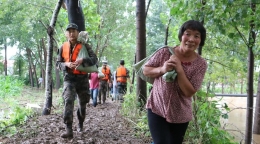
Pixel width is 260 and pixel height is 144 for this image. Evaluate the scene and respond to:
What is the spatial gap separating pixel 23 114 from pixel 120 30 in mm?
14745

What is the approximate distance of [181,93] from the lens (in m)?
2.50

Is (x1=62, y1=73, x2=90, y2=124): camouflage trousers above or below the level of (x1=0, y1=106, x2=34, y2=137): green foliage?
above

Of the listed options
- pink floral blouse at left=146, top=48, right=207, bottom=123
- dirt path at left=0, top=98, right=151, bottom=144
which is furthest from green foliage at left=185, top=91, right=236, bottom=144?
pink floral blouse at left=146, top=48, right=207, bottom=123

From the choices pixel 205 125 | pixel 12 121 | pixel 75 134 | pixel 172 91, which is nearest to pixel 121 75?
pixel 12 121

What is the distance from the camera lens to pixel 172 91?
2.46 metres

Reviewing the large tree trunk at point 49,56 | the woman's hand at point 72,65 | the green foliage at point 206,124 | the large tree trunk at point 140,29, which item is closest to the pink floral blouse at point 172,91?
the green foliage at point 206,124

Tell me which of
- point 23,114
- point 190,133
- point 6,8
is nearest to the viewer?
point 190,133

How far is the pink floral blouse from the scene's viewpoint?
97.0 inches

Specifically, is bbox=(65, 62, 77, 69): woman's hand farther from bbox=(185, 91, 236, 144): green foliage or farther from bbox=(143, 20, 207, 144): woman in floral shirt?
bbox=(185, 91, 236, 144): green foliage

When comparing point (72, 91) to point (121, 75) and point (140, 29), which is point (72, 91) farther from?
point (121, 75)

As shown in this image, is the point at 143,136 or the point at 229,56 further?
the point at 229,56

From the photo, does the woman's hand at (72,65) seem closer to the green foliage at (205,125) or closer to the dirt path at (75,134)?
the dirt path at (75,134)

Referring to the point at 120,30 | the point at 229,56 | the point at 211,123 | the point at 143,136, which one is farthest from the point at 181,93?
the point at 120,30

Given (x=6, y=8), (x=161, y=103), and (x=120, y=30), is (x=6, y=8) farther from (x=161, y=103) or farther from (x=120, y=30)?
(x=161, y=103)
